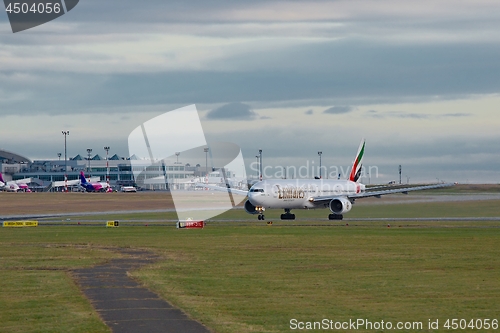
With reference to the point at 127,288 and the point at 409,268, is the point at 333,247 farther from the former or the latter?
the point at 127,288

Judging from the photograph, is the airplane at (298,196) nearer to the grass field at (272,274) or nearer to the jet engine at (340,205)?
the jet engine at (340,205)

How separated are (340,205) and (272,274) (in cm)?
4706

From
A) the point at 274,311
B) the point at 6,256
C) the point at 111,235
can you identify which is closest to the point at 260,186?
the point at 111,235

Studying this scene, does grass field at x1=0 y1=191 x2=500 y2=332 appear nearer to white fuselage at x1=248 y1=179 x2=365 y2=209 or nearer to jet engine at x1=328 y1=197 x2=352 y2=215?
white fuselage at x1=248 y1=179 x2=365 y2=209

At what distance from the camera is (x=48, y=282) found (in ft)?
103

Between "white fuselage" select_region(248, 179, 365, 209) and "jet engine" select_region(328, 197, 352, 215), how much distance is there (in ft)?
9.04

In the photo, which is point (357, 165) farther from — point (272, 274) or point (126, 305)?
point (126, 305)

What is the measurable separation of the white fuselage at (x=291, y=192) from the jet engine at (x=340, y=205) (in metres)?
2.75

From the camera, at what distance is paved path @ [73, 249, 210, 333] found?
20.8 m

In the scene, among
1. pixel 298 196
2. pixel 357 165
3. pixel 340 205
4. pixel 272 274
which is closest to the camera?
pixel 272 274

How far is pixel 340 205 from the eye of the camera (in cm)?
8012

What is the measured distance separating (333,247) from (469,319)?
951 inches

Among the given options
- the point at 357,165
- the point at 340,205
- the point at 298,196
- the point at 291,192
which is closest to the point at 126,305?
the point at 291,192

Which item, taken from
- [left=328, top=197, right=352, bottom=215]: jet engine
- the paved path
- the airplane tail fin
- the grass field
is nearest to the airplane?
[left=328, top=197, right=352, bottom=215]: jet engine
